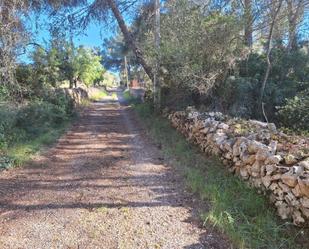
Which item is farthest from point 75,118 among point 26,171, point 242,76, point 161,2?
point 26,171

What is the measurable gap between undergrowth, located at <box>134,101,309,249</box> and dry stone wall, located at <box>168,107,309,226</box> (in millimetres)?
146

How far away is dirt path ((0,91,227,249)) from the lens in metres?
4.01

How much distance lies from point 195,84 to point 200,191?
18.4 feet

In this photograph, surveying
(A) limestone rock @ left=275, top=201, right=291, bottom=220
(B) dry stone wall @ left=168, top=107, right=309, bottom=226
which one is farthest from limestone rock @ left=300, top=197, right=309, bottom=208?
(A) limestone rock @ left=275, top=201, right=291, bottom=220

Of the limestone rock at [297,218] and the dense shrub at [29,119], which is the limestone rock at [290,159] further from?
the dense shrub at [29,119]

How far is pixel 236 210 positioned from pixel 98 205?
1.96 metres

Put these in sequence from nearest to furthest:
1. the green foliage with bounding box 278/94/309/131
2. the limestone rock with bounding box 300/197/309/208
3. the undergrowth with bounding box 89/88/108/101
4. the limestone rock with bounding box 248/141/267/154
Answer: the limestone rock with bounding box 300/197/309/208 → the limestone rock with bounding box 248/141/267/154 → the green foliage with bounding box 278/94/309/131 → the undergrowth with bounding box 89/88/108/101

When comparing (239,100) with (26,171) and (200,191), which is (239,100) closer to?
(200,191)

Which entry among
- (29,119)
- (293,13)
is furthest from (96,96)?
(293,13)

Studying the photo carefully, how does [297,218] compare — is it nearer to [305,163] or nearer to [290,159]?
[305,163]

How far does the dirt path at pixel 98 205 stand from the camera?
4012 mm

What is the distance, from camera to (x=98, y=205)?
5023 millimetres

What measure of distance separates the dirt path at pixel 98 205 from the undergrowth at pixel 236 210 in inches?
8.7

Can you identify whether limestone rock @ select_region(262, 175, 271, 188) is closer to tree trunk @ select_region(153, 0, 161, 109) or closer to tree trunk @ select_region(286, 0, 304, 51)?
tree trunk @ select_region(286, 0, 304, 51)
